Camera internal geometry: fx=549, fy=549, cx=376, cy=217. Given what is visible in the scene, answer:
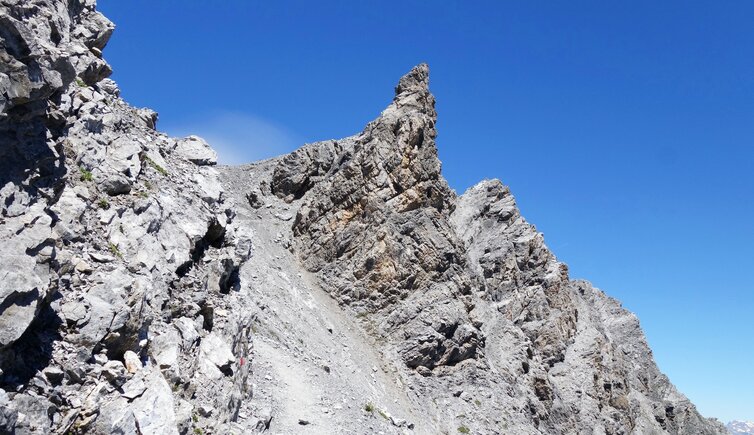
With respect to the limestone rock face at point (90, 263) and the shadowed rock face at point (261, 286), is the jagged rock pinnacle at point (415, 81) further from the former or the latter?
the limestone rock face at point (90, 263)

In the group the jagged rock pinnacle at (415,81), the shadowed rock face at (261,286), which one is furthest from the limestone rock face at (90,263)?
the jagged rock pinnacle at (415,81)

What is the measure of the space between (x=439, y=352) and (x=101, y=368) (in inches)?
1516

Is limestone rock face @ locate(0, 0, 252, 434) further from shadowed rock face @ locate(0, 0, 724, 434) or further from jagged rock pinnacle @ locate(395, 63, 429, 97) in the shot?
jagged rock pinnacle @ locate(395, 63, 429, 97)

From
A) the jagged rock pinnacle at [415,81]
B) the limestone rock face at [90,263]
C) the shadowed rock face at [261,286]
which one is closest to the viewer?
the limestone rock face at [90,263]

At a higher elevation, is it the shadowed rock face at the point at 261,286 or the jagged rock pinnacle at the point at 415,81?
the jagged rock pinnacle at the point at 415,81

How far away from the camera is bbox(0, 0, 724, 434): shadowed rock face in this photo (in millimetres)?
14078

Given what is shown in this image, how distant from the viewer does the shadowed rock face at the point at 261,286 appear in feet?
46.2

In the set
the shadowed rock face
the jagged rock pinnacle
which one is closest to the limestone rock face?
the shadowed rock face

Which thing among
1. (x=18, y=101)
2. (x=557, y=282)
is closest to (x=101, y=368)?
(x=18, y=101)

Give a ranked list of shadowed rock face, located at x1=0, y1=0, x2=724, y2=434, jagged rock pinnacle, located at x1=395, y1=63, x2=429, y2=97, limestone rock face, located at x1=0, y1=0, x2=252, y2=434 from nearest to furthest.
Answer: limestone rock face, located at x1=0, y1=0, x2=252, y2=434, shadowed rock face, located at x1=0, y1=0, x2=724, y2=434, jagged rock pinnacle, located at x1=395, y1=63, x2=429, y2=97

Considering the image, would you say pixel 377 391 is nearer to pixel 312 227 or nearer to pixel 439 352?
pixel 439 352

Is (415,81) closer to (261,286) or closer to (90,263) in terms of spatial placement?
(261,286)

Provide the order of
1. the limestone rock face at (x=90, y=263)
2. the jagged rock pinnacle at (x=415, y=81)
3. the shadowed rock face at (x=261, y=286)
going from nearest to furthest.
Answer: the limestone rock face at (x=90, y=263) → the shadowed rock face at (x=261, y=286) → the jagged rock pinnacle at (x=415, y=81)

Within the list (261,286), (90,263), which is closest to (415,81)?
(261,286)
